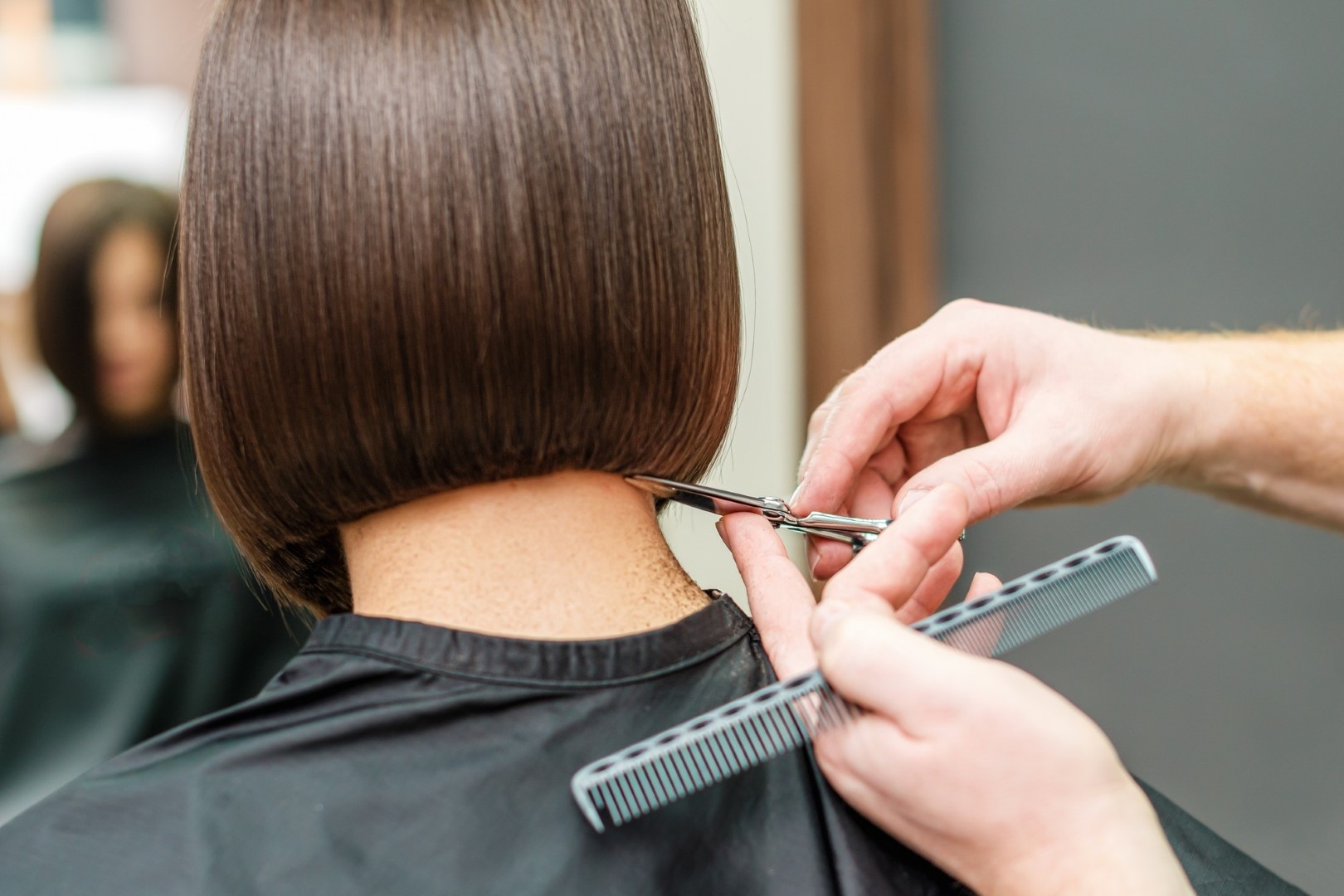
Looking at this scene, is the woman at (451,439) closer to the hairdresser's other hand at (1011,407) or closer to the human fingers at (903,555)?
the human fingers at (903,555)

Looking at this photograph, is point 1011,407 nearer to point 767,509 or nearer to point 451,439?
point 767,509

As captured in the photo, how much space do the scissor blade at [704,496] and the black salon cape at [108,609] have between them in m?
1.24

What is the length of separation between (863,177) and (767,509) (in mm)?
1010

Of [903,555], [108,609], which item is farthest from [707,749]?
[108,609]

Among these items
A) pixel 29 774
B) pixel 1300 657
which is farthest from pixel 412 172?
pixel 1300 657

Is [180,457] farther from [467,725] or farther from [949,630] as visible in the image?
[949,630]

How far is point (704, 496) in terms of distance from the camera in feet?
2.21

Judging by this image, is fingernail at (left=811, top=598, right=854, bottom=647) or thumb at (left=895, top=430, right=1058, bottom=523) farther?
thumb at (left=895, top=430, right=1058, bottom=523)

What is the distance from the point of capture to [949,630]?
1.65ft

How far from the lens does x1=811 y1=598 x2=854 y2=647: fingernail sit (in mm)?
482

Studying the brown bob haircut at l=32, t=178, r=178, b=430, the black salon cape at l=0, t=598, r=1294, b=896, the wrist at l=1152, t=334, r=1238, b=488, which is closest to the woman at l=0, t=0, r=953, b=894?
the black salon cape at l=0, t=598, r=1294, b=896

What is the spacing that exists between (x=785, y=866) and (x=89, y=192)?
1.52 meters

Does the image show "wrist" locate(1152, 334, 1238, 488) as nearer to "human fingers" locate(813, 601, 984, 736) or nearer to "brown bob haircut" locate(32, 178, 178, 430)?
"human fingers" locate(813, 601, 984, 736)

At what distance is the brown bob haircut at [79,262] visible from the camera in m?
1.54
